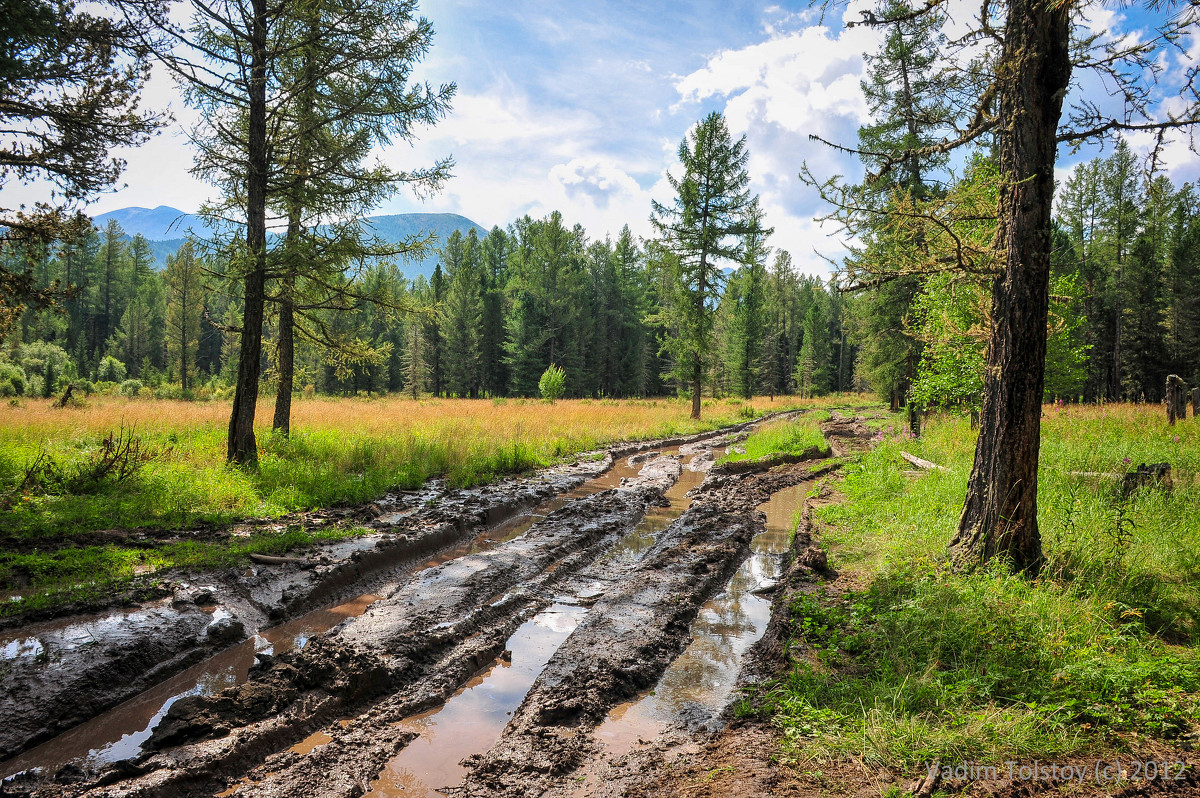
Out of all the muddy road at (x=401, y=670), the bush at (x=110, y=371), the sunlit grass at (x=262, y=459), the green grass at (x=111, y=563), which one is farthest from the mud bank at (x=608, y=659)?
the bush at (x=110, y=371)

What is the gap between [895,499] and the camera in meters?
9.07

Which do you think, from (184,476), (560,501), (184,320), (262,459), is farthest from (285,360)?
(184,320)

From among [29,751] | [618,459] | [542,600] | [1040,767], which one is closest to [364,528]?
[542,600]

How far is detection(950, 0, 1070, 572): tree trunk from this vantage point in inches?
207

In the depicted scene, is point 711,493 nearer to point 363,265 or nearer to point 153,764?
point 363,265

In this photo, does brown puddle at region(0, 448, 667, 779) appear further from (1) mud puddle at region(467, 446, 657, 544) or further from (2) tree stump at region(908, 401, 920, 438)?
(2) tree stump at region(908, 401, 920, 438)

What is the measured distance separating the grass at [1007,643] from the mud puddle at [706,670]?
0.54 m

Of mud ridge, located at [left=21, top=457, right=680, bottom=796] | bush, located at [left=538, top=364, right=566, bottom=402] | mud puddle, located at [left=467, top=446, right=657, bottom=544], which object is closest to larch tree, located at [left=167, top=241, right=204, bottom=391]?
bush, located at [left=538, top=364, right=566, bottom=402]

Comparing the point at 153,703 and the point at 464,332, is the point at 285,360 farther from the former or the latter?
the point at 464,332

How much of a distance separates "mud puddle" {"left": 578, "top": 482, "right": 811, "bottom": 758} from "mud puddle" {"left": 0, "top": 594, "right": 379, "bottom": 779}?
10.7 feet

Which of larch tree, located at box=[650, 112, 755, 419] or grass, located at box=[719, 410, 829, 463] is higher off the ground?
larch tree, located at box=[650, 112, 755, 419]

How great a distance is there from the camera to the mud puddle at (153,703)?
3.57 m

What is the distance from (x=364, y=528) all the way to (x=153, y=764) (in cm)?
488

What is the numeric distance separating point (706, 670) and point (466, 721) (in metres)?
2.12
